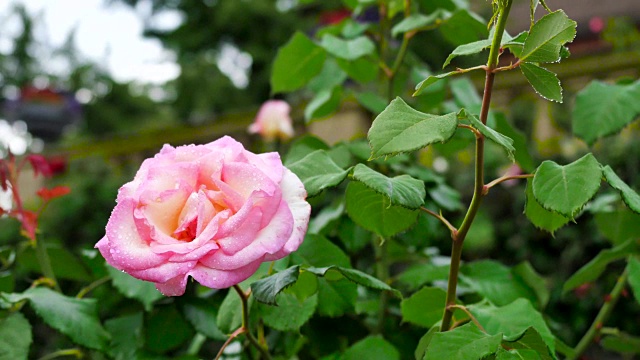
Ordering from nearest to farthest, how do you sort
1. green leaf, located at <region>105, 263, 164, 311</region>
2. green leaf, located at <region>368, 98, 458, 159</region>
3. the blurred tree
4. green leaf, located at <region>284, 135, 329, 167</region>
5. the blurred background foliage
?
green leaf, located at <region>368, 98, 458, 159</region> → green leaf, located at <region>105, 263, 164, 311</region> → green leaf, located at <region>284, 135, 329, 167</region> → the blurred background foliage → the blurred tree

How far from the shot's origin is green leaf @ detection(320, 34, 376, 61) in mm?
917

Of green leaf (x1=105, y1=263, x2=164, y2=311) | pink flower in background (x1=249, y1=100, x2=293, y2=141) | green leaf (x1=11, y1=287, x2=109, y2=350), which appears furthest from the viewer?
pink flower in background (x1=249, y1=100, x2=293, y2=141)

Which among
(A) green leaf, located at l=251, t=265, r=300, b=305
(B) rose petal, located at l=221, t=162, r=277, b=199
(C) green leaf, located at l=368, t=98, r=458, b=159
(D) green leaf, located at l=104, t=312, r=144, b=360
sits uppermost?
(C) green leaf, located at l=368, t=98, r=458, b=159

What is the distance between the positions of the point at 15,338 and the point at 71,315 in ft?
0.22

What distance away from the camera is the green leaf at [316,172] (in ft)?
2.06

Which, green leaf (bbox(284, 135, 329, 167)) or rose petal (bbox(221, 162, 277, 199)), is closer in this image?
rose petal (bbox(221, 162, 277, 199))

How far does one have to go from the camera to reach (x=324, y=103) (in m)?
1.06

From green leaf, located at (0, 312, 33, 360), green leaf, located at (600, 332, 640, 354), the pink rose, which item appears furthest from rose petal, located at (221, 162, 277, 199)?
green leaf, located at (600, 332, 640, 354)

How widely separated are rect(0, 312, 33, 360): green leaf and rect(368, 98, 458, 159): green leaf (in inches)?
18.6

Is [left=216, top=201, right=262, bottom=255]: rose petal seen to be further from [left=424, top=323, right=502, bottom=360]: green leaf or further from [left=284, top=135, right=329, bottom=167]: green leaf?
[left=284, top=135, right=329, bottom=167]: green leaf

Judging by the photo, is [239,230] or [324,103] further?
[324,103]

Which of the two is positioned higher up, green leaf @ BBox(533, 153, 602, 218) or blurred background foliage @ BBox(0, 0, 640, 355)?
green leaf @ BBox(533, 153, 602, 218)

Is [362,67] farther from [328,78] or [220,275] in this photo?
[220,275]

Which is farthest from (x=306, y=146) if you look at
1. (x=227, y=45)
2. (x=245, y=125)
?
(x=227, y=45)
